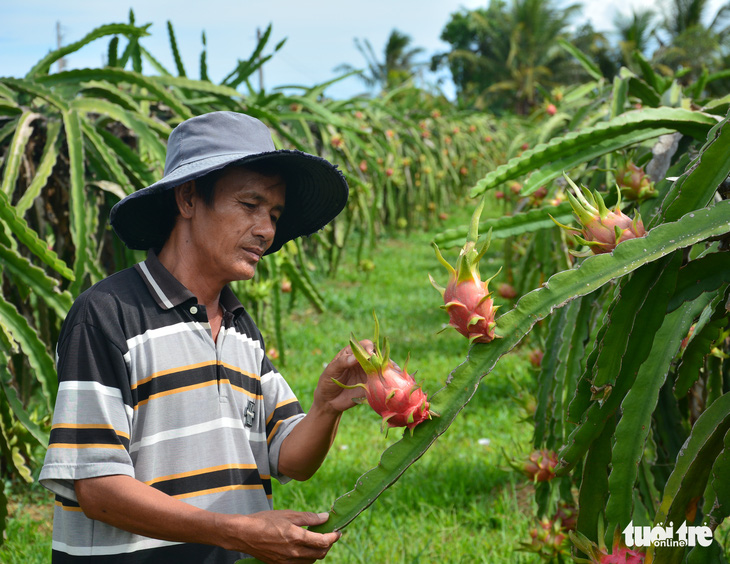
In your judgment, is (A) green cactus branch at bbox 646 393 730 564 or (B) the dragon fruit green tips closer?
(B) the dragon fruit green tips

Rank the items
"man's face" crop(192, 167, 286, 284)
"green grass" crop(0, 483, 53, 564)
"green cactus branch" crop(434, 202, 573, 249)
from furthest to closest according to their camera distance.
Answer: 1. "green grass" crop(0, 483, 53, 564)
2. "green cactus branch" crop(434, 202, 573, 249)
3. "man's face" crop(192, 167, 286, 284)

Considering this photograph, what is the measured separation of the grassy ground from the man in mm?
598

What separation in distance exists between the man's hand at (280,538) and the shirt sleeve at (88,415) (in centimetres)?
22

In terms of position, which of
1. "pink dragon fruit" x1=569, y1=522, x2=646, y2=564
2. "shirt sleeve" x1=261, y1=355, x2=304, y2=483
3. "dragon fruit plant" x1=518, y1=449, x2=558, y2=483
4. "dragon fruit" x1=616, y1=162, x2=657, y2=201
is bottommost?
"dragon fruit plant" x1=518, y1=449, x2=558, y2=483

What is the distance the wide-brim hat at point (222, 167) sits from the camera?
1.31m

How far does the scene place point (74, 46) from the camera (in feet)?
8.21

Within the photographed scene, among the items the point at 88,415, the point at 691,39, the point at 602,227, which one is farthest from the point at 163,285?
the point at 691,39

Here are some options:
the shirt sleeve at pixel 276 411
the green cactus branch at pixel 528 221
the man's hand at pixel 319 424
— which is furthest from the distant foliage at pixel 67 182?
the green cactus branch at pixel 528 221

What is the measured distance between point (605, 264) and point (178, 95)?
8.27ft

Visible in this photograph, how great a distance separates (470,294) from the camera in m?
0.94

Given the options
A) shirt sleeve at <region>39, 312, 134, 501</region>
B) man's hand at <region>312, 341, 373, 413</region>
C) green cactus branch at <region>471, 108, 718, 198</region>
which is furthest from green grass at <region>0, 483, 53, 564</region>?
green cactus branch at <region>471, 108, 718, 198</region>

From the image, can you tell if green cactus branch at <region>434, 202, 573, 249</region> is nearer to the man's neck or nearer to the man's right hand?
the man's neck

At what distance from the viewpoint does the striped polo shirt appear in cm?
114

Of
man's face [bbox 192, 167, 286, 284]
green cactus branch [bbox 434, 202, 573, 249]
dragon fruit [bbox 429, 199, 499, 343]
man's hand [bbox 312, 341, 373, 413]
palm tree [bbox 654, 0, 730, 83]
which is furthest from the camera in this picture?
palm tree [bbox 654, 0, 730, 83]
